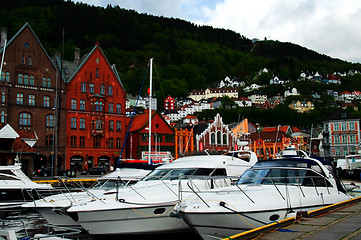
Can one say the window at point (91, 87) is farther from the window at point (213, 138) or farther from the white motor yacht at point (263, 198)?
the white motor yacht at point (263, 198)

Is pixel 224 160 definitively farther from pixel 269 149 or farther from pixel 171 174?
pixel 269 149

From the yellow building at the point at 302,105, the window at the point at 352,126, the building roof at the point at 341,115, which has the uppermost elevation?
the yellow building at the point at 302,105

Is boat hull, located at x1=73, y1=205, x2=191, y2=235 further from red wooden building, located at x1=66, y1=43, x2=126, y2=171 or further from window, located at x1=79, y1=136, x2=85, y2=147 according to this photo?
window, located at x1=79, y1=136, x2=85, y2=147

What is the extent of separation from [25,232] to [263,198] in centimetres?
753

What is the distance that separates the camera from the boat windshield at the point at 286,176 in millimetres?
13930

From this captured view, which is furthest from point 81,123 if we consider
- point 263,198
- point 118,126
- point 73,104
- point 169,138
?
point 263,198

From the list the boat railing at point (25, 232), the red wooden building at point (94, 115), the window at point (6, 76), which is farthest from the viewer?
the red wooden building at point (94, 115)

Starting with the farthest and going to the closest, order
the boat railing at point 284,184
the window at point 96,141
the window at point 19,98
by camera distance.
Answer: the window at point 96,141
the window at point 19,98
the boat railing at point 284,184

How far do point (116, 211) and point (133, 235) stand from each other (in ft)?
3.73

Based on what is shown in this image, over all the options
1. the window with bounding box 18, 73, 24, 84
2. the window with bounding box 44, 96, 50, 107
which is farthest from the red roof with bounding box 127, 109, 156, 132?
the window with bounding box 18, 73, 24, 84

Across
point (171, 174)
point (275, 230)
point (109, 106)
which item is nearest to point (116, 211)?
point (171, 174)

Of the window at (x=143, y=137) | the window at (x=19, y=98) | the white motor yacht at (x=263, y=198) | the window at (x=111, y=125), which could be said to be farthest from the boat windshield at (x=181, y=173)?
the window at (x=143, y=137)

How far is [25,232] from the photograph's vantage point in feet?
37.6

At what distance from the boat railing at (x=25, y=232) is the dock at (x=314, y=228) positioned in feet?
14.9
